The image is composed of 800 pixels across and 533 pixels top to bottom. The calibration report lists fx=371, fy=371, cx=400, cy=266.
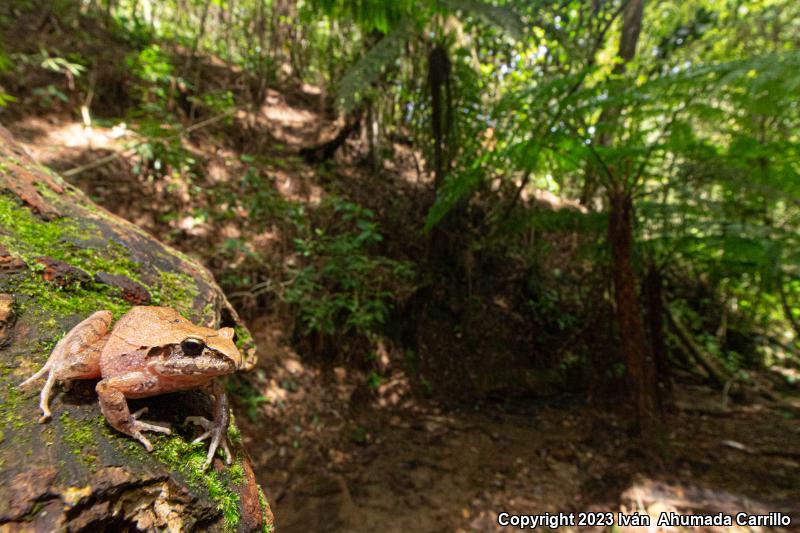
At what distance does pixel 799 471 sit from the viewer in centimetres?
331

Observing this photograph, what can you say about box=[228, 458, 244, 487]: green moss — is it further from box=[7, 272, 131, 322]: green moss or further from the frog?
box=[7, 272, 131, 322]: green moss

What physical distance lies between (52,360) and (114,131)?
495 cm

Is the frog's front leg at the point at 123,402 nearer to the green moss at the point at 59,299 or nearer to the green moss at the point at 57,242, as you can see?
the green moss at the point at 59,299

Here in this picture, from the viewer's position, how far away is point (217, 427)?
1.03 m

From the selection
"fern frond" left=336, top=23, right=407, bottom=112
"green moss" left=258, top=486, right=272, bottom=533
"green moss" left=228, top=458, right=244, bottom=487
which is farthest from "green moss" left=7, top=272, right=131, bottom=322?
"fern frond" left=336, top=23, right=407, bottom=112

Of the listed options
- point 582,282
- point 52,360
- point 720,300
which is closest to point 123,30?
point 52,360

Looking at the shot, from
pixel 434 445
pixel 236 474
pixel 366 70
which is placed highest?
pixel 366 70

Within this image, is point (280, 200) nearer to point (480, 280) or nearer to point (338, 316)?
point (338, 316)

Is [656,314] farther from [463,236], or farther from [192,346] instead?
[192,346]

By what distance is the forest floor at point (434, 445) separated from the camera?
2977 mm

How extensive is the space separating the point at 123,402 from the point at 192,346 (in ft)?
0.62

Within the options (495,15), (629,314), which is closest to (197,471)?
(629,314)

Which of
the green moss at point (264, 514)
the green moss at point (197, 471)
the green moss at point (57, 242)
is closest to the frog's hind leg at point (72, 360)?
the green moss at point (197, 471)

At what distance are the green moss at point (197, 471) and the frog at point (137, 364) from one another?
0.03 m
